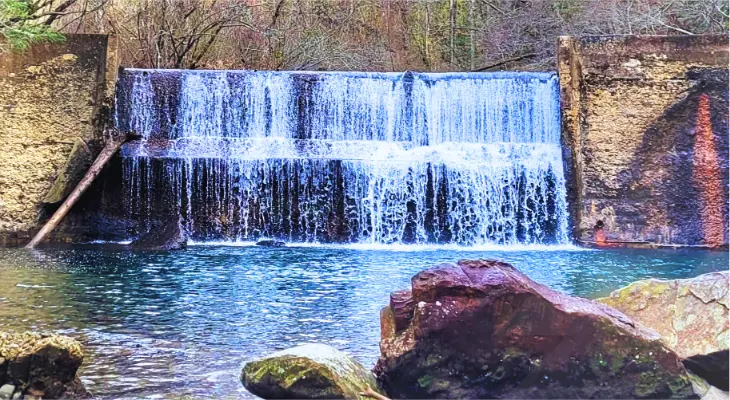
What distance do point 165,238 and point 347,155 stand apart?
3.27 m

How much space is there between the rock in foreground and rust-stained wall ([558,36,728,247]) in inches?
374

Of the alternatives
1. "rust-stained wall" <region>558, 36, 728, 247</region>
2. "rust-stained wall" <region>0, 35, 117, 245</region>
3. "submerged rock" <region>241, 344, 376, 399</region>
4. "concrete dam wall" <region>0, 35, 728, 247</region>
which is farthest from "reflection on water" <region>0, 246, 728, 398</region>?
"rust-stained wall" <region>0, 35, 117, 245</region>

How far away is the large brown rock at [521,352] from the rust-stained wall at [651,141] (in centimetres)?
832

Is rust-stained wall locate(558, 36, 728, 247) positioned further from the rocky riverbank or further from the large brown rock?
the large brown rock

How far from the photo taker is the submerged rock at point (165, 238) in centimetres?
1066

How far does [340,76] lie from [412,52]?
8338mm

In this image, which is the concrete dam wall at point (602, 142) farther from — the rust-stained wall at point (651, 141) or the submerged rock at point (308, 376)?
the submerged rock at point (308, 376)

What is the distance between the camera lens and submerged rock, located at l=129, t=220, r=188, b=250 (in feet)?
35.0

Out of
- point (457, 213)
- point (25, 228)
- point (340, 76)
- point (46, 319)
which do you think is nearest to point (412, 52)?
point (340, 76)

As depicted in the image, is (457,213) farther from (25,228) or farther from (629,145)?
(25,228)

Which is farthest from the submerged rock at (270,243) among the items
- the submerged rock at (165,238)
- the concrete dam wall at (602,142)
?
the concrete dam wall at (602,142)

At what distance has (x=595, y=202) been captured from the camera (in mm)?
11523

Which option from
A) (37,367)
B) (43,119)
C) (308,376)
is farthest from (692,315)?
(43,119)

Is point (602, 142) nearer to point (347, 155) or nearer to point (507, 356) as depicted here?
point (347, 155)
